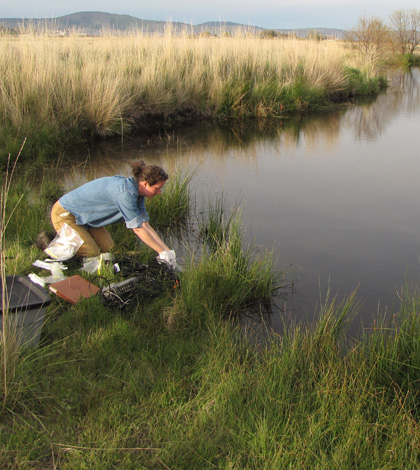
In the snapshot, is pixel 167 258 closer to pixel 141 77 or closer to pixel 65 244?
pixel 65 244

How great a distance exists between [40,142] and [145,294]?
4.68 meters

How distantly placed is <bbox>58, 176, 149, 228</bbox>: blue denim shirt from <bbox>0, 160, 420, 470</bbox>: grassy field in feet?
2.56

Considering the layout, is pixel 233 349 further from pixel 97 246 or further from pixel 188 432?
pixel 97 246

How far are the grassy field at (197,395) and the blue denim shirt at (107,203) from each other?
780mm

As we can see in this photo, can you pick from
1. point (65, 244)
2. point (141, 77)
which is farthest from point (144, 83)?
point (65, 244)

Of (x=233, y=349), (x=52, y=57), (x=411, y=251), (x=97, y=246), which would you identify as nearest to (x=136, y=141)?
(x=52, y=57)

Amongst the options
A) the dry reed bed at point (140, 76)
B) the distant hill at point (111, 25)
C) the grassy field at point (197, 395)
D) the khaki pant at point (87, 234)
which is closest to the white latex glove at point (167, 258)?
the grassy field at point (197, 395)

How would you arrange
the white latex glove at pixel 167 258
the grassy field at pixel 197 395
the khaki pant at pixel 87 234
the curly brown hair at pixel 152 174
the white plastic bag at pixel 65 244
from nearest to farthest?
the grassy field at pixel 197 395 < the curly brown hair at pixel 152 174 < the white latex glove at pixel 167 258 < the white plastic bag at pixel 65 244 < the khaki pant at pixel 87 234

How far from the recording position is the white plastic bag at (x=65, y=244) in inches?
162

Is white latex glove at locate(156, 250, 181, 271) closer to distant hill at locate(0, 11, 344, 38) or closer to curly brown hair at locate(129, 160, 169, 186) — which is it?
curly brown hair at locate(129, 160, 169, 186)

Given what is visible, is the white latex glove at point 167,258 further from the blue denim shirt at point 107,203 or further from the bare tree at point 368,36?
the bare tree at point 368,36

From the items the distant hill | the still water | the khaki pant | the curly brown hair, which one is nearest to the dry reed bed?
the distant hill

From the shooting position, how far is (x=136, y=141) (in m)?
8.98

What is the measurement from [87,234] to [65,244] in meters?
0.21
